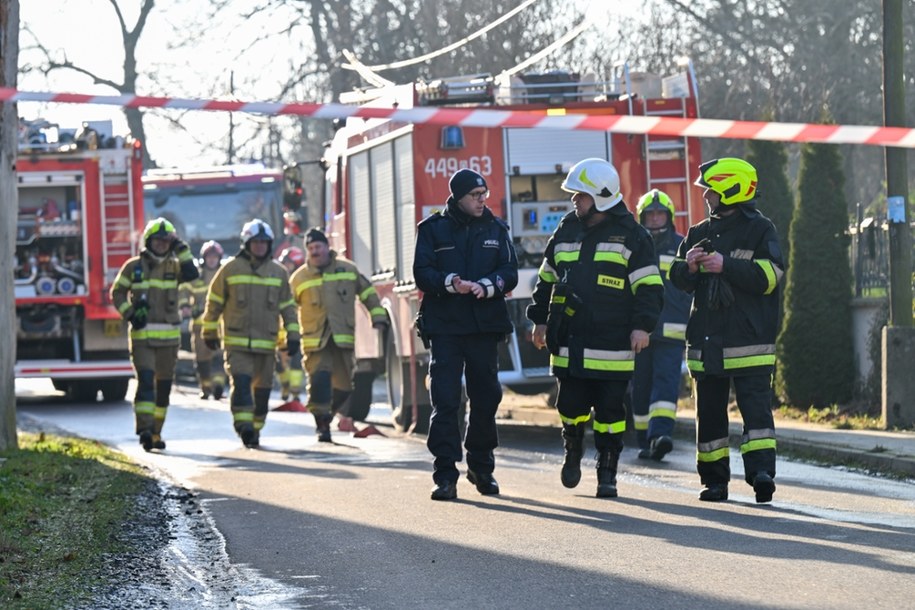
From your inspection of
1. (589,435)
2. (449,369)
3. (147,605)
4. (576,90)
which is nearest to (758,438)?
(449,369)

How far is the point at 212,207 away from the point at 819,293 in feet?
47.6

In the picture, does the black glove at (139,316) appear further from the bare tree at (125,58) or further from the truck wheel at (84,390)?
the bare tree at (125,58)

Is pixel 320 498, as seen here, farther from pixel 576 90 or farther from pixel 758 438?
pixel 576 90

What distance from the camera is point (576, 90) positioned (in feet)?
55.1

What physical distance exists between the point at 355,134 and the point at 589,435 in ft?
13.5

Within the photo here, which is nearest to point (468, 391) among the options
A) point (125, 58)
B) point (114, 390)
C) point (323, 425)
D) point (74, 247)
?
point (323, 425)

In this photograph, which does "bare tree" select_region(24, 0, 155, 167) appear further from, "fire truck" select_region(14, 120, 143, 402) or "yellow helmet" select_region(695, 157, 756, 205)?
"yellow helmet" select_region(695, 157, 756, 205)

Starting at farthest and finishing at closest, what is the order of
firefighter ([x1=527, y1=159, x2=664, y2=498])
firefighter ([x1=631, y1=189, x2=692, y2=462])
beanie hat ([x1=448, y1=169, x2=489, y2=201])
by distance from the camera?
firefighter ([x1=631, y1=189, x2=692, y2=462]) → beanie hat ([x1=448, y1=169, x2=489, y2=201]) → firefighter ([x1=527, y1=159, x2=664, y2=498])

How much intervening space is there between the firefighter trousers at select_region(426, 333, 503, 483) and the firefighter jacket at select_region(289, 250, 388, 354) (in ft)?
16.9

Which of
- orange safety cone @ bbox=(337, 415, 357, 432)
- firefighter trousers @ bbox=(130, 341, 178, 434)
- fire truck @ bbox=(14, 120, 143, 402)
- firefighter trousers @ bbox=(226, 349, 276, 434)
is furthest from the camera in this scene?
fire truck @ bbox=(14, 120, 143, 402)

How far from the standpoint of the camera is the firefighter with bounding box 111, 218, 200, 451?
1523cm

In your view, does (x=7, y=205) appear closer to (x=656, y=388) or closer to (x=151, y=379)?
(x=151, y=379)

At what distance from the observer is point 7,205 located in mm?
12484

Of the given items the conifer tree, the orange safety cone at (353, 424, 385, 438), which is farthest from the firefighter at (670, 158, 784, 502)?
the conifer tree
